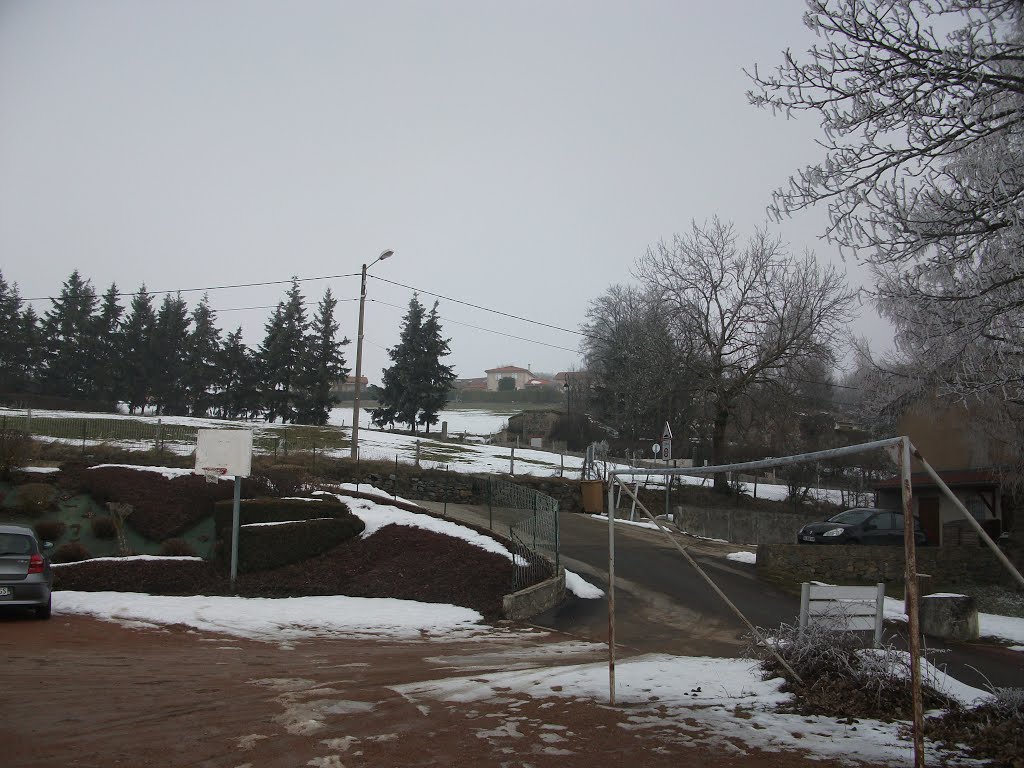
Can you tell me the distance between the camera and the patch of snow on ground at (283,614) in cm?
1212

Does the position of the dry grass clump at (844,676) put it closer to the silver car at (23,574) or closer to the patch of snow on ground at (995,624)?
the patch of snow on ground at (995,624)

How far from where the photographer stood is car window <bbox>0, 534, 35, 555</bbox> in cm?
1168

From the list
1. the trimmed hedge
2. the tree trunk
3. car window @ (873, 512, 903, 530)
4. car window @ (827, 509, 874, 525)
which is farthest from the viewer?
the tree trunk

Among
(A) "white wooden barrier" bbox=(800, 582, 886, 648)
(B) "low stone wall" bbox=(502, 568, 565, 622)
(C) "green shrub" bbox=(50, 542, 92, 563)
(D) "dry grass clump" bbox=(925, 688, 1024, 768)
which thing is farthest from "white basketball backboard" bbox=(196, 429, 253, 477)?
(D) "dry grass clump" bbox=(925, 688, 1024, 768)

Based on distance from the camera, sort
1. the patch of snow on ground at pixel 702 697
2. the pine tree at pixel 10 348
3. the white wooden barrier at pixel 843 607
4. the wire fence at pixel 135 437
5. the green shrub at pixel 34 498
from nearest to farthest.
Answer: the patch of snow on ground at pixel 702 697 → the white wooden barrier at pixel 843 607 → the green shrub at pixel 34 498 → the wire fence at pixel 135 437 → the pine tree at pixel 10 348

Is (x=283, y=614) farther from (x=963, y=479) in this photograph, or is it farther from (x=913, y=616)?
(x=963, y=479)

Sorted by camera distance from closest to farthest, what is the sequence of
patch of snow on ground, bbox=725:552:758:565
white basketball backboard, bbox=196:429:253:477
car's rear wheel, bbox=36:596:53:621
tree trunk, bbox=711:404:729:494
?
car's rear wheel, bbox=36:596:53:621 < white basketball backboard, bbox=196:429:253:477 < patch of snow on ground, bbox=725:552:758:565 < tree trunk, bbox=711:404:729:494

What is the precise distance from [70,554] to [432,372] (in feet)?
141

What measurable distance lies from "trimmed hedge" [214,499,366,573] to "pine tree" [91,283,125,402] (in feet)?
146

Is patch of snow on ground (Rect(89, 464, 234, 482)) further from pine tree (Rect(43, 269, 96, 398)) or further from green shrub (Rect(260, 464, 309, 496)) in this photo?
pine tree (Rect(43, 269, 96, 398))

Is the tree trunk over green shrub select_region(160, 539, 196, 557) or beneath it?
over

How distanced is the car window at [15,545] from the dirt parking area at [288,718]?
2.30 metres


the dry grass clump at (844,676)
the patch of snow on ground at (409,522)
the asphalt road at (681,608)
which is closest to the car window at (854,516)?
the asphalt road at (681,608)

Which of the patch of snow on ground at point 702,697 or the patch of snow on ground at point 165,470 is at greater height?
the patch of snow on ground at point 165,470
